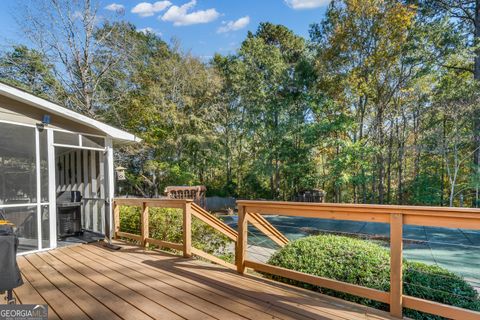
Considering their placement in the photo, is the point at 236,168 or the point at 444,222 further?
the point at 236,168

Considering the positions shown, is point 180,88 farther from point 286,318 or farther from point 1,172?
point 286,318

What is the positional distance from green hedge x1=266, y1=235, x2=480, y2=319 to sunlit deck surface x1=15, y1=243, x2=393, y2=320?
42 cm

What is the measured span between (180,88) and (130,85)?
2713mm

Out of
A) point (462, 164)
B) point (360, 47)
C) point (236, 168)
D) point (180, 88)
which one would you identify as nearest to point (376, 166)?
point (462, 164)

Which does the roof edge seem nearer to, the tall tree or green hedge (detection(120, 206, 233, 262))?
green hedge (detection(120, 206, 233, 262))

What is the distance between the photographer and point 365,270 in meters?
2.88

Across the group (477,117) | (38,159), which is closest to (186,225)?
(38,159)

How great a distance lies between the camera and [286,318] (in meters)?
2.16

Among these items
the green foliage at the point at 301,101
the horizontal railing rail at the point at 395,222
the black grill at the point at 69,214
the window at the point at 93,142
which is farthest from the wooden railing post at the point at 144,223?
the green foliage at the point at 301,101

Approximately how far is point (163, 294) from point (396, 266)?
81.7 inches

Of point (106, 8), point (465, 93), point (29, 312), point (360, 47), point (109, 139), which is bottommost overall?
point (29, 312)

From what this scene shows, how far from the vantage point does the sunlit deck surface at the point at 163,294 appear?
2.28 metres

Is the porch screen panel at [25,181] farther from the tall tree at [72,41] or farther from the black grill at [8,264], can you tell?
the tall tree at [72,41]

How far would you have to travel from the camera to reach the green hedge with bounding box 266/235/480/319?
264cm
